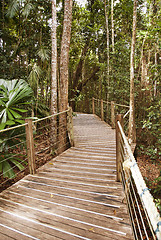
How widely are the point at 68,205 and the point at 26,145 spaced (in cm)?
154

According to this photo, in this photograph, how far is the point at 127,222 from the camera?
6.12 ft

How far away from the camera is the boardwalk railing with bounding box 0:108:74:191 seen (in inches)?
120

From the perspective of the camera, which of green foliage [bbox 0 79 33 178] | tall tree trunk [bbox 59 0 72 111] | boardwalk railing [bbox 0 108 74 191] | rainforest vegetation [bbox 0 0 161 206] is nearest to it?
boardwalk railing [bbox 0 108 74 191]

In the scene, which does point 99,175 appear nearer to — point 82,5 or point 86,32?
point 86,32

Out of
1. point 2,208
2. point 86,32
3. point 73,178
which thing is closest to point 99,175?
point 73,178

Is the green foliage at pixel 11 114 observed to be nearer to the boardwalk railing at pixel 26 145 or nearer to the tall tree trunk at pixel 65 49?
the boardwalk railing at pixel 26 145

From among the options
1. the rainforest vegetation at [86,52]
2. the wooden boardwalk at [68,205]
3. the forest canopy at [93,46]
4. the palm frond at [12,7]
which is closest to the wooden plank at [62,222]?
the wooden boardwalk at [68,205]

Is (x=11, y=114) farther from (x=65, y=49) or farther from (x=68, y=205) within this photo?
(x=65, y=49)

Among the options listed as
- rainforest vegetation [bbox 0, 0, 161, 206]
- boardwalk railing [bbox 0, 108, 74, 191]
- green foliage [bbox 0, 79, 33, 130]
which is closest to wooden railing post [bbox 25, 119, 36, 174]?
boardwalk railing [bbox 0, 108, 74, 191]

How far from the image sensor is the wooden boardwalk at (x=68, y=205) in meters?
1.77

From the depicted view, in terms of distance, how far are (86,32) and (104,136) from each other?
23.6ft

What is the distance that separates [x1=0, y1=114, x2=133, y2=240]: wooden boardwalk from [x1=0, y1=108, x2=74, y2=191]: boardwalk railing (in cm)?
35

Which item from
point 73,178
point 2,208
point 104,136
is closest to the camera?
point 2,208

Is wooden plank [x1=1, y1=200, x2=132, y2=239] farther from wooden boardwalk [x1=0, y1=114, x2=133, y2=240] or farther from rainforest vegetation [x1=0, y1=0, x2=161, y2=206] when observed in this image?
rainforest vegetation [x1=0, y1=0, x2=161, y2=206]
